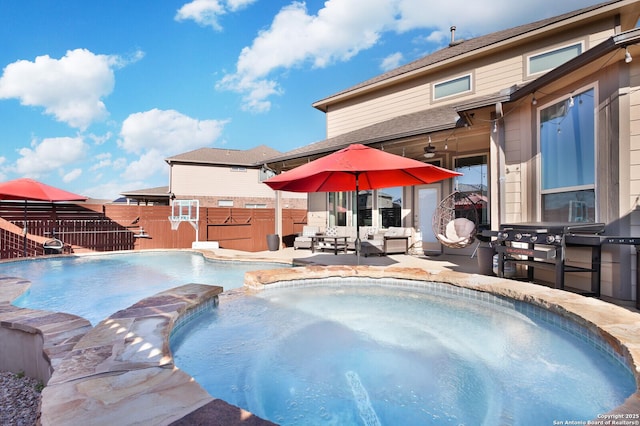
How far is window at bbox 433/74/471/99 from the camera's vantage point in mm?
9070

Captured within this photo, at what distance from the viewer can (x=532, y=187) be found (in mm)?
5262

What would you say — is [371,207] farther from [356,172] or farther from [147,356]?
[147,356]

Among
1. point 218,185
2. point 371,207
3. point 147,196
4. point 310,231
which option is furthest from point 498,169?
point 147,196

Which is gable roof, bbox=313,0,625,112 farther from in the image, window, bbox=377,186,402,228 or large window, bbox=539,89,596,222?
large window, bbox=539,89,596,222

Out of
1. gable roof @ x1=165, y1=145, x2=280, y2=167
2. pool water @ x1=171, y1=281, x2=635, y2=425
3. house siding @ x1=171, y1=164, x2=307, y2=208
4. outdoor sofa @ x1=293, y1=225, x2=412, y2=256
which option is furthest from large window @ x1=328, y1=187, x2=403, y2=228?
gable roof @ x1=165, y1=145, x2=280, y2=167

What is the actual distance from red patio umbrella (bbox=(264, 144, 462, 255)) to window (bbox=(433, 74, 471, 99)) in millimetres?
5044

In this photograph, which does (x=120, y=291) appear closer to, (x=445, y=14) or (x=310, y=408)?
(x=310, y=408)

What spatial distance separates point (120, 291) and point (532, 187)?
25.6 feet

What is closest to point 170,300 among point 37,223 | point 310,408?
point 310,408

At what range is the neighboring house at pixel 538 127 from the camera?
152 inches

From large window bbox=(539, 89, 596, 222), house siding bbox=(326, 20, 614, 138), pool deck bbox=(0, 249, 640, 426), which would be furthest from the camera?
house siding bbox=(326, 20, 614, 138)

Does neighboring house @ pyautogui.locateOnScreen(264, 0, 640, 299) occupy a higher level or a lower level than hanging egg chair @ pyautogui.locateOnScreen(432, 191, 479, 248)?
higher

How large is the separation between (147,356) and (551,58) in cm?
1041

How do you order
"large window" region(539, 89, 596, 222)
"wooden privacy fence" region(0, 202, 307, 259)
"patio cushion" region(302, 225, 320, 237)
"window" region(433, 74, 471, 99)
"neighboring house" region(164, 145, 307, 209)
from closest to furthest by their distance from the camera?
"large window" region(539, 89, 596, 222) → "window" region(433, 74, 471, 99) → "wooden privacy fence" region(0, 202, 307, 259) → "patio cushion" region(302, 225, 320, 237) → "neighboring house" region(164, 145, 307, 209)
